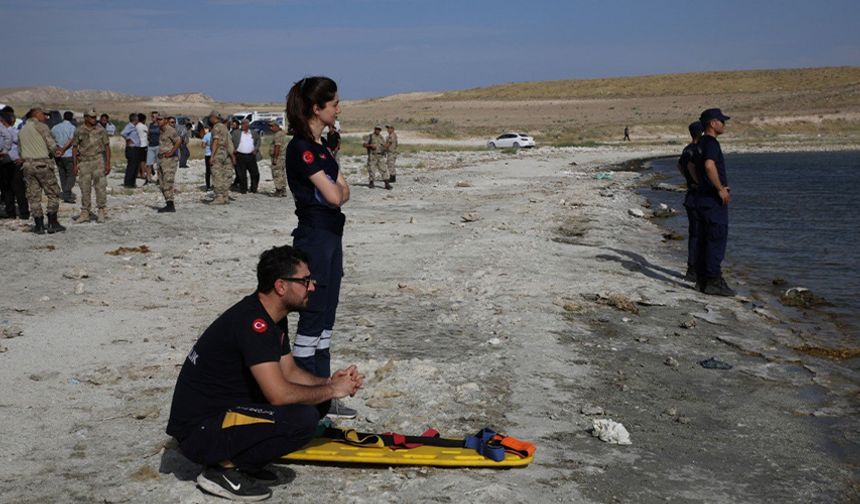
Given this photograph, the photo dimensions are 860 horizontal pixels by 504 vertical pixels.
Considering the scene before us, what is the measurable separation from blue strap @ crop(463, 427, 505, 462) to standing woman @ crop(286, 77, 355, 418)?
1.13 meters

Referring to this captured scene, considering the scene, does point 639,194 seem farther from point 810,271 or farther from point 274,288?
point 274,288

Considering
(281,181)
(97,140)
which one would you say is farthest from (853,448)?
(281,181)

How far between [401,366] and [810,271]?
988cm

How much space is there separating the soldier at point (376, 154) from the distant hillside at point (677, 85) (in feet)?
335

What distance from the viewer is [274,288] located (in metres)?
4.75

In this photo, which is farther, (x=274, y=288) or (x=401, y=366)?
(x=401, y=366)

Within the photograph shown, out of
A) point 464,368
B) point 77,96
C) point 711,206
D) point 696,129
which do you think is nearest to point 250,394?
point 464,368

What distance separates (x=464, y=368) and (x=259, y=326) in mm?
2945

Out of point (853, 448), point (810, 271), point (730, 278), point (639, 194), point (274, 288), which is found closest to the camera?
point (274, 288)

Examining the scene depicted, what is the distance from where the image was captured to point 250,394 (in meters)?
4.79

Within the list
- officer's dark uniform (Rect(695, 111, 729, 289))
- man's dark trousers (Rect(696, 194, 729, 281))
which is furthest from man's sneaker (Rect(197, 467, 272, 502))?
man's dark trousers (Rect(696, 194, 729, 281))

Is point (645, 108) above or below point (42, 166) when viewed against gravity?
above

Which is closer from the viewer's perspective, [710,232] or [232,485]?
[232,485]

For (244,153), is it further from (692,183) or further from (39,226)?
(692,183)
